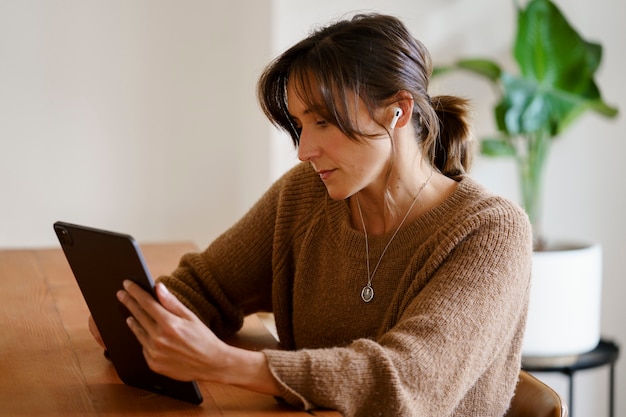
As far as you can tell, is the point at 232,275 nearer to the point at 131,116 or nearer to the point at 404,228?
the point at 404,228

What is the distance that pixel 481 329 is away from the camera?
4.11 feet

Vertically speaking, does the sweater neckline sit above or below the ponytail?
below

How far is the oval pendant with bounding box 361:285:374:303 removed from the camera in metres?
1.47

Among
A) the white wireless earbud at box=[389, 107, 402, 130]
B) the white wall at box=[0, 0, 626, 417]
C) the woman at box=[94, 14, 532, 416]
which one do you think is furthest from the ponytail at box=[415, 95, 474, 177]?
the white wall at box=[0, 0, 626, 417]

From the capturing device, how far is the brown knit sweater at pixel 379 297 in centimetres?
116

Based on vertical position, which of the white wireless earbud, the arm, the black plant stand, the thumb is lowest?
the black plant stand

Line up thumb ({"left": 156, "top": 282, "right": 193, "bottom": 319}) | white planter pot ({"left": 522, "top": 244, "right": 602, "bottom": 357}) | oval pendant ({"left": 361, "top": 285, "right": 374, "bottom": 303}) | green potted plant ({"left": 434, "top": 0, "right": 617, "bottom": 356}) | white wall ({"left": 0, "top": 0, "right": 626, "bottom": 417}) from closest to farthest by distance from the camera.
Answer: thumb ({"left": 156, "top": 282, "right": 193, "bottom": 319}) → oval pendant ({"left": 361, "top": 285, "right": 374, "bottom": 303}) → white planter pot ({"left": 522, "top": 244, "right": 602, "bottom": 357}) → green potted plant ({"left": 434, "top": 0, "right": 617, "bottom": 356}) → white wall ({"left": 0, "top": 0, "right": 626, "bottom": 417})

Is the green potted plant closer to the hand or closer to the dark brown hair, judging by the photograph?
the dark brown hair

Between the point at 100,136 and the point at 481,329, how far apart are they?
169 centimetres

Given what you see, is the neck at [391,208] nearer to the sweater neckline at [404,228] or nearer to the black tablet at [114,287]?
the sweater neckline at [404,228]

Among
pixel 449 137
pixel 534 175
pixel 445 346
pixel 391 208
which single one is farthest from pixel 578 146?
pixel 445 346

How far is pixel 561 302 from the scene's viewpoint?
2.30m

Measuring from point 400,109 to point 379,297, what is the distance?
304mm

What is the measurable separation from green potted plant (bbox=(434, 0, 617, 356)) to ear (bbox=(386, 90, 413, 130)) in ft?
3.37
